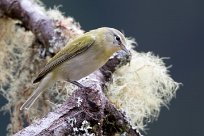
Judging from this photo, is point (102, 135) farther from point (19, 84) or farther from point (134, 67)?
point (19, 84)

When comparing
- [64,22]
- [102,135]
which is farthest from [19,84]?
[102,135]

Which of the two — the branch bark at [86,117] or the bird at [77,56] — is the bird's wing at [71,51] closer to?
the bird at [77,56]

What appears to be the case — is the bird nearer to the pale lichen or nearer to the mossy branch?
the pale lichen

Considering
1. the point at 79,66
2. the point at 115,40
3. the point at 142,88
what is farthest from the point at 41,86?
the point at 142,88

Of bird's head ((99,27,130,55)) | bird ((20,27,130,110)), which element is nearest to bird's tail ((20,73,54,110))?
bird ((20,27,130,110))

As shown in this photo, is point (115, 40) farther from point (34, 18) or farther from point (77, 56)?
point (34, 18)

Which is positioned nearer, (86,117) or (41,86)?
(86,117)

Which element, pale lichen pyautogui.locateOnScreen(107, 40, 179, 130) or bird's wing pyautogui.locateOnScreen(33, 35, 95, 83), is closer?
bird's wing pyautogui.locateOnScreen(33, 35, 95, 83)
